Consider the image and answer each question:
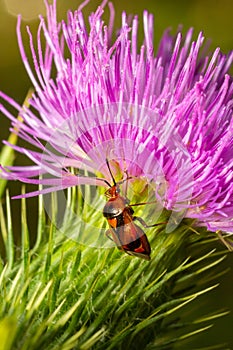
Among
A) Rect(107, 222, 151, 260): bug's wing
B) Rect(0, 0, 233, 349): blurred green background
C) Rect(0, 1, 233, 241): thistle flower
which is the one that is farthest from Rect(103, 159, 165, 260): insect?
Rect(0, 0, 233, 349): blurred green background

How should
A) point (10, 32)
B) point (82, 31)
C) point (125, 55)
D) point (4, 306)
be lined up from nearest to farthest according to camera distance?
1. point (4, 306)
2. point (125, 55)
3. point (82, 31)
4. point (10, 32)

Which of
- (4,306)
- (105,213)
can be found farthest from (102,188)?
(4,306)

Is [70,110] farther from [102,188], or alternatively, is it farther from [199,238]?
[199,238]

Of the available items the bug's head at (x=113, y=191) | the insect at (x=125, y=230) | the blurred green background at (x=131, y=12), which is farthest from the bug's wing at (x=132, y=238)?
the blurred green background at (x=131, y=12)

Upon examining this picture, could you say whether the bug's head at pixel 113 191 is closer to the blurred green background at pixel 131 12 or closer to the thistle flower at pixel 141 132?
the thistle flower at pixel 141 132

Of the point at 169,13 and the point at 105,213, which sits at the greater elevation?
the point at 169,13

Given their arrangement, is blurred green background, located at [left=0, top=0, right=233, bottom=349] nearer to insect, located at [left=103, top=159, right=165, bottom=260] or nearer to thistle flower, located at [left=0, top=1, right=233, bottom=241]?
thistle flower, located at [left=0, top=1, right=233, bottom=241]

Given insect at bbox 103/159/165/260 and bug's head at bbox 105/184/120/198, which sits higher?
bug's head at bbox 105/184/120/198
